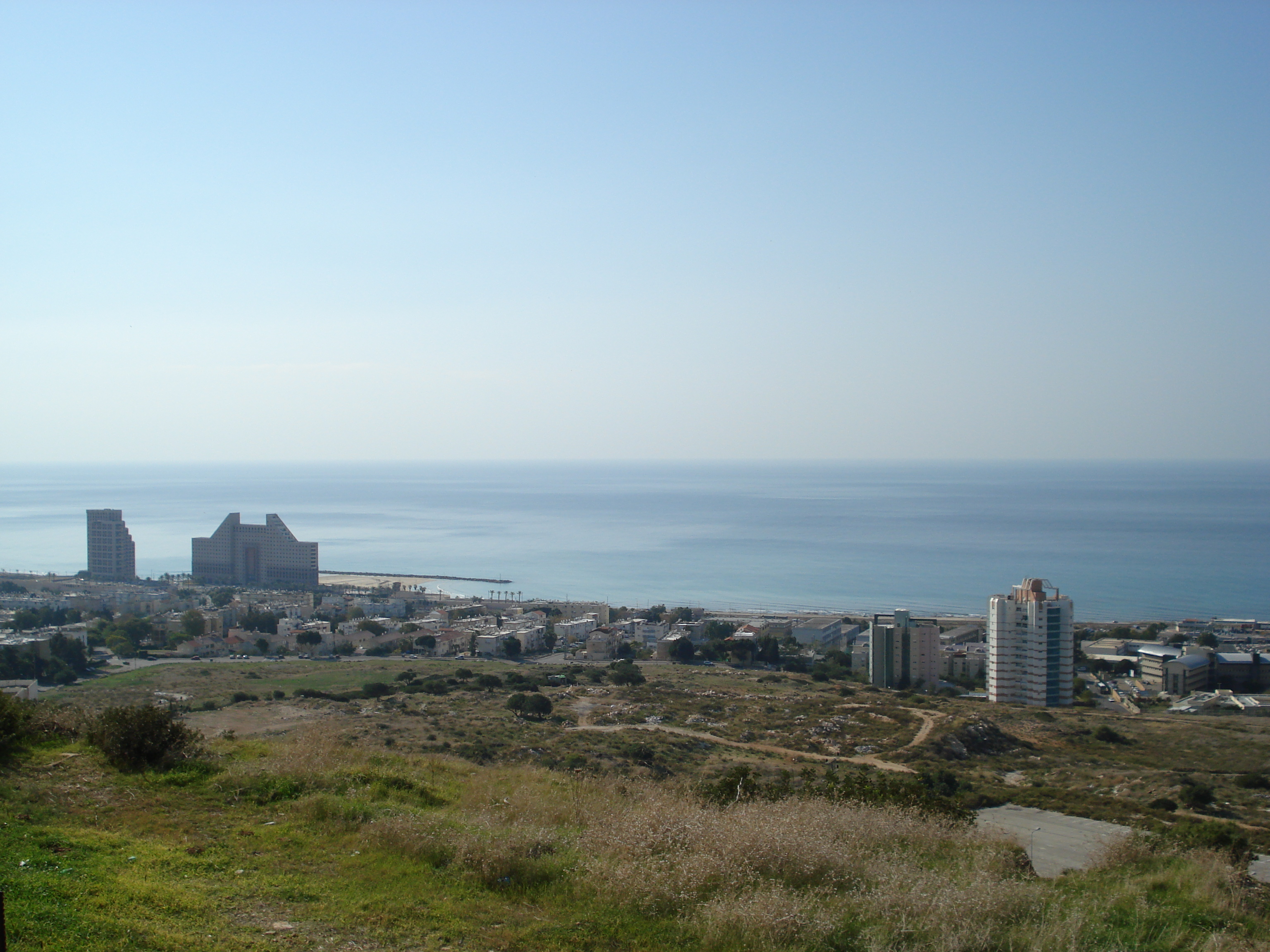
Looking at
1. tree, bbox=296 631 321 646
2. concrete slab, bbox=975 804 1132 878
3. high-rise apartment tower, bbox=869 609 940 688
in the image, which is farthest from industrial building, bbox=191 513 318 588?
concrete slab, bbox=975 804 1132 878

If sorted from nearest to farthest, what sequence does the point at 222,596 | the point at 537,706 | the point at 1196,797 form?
the point at 1196,797 < the point at 537,706 < the point at 222,596

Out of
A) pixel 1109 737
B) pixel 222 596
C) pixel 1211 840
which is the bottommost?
pixel 222 596

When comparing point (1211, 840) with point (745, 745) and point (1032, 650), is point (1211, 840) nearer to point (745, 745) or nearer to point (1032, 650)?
point (745, 745)

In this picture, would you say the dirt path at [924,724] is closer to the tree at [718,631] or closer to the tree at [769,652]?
the tree at [769,652]

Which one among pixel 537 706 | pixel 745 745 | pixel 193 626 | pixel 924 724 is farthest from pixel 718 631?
pixel 193 626

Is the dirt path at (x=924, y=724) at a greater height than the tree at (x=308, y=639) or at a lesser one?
greater

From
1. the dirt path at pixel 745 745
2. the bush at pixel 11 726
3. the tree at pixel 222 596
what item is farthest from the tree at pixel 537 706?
the tree at pixel 222 596

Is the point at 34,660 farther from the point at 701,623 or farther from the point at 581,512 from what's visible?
the point at 581,512
